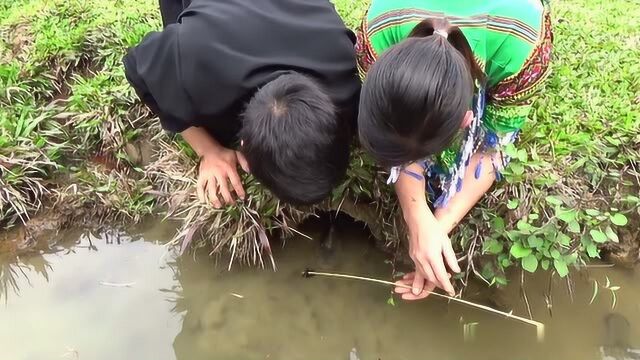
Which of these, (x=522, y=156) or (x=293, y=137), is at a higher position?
(x=293, y=137)

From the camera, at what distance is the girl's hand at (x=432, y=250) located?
171 centimetres

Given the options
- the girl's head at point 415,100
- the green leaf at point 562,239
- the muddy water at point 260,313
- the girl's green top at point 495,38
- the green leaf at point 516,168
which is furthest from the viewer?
the muddy water at point 260,313

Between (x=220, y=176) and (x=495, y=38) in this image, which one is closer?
(x=495, y=38)

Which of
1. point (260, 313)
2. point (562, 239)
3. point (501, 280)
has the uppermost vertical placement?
point (562, 239)

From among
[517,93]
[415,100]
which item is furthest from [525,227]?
[415,100]

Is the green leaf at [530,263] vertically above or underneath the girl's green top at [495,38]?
underneath

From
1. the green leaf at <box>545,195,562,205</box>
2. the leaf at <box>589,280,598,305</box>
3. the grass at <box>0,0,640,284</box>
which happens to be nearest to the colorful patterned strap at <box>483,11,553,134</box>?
the grass at <box>0,0,640,284</box>

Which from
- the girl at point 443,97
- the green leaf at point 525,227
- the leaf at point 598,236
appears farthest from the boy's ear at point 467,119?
the leaf at point 598,236

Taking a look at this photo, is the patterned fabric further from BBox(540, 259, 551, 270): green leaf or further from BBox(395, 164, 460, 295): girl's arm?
BBox(540, 259, 551, 270): green leaf

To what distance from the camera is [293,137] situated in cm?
149

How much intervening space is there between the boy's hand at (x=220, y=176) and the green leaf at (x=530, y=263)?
0.90 meters

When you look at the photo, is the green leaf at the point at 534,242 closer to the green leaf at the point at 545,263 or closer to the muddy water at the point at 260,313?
the green leaf at the point at 545,263

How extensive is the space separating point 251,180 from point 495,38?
36.1 inches

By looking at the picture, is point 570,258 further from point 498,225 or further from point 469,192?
point 469,192
